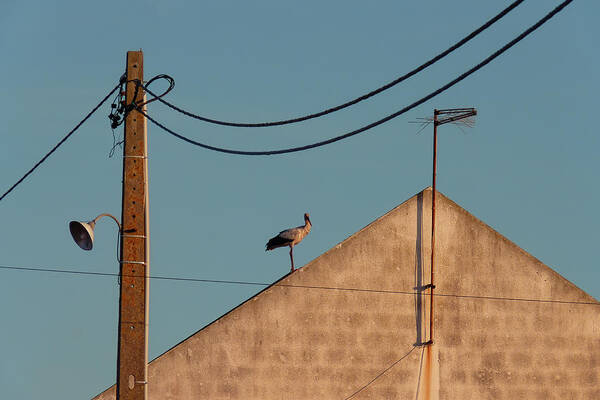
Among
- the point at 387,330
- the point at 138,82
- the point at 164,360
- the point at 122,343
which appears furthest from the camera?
the point at 387,330

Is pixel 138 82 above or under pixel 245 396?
above

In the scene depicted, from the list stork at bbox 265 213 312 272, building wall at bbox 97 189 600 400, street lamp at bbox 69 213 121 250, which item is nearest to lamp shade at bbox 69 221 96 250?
street lamp at bbox 69 213 121 250

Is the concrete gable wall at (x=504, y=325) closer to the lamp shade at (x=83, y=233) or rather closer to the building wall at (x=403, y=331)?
the building wall at (x=403, y=331)

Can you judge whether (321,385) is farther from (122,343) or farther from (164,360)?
(122,343)

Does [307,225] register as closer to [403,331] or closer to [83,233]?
[403,331]

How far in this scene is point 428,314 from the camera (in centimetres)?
2261

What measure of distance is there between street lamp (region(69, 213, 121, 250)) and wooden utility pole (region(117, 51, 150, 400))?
58cm

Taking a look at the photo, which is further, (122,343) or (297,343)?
(297,343)

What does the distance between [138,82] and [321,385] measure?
8.74 m

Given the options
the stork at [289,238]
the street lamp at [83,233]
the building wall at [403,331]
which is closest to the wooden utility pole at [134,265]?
the street lamp at [83,233]

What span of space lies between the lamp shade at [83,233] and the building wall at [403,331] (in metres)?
6.05

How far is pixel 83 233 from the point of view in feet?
48.7

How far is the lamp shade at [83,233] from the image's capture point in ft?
48.4

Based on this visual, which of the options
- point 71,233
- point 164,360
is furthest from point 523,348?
point 71,233
